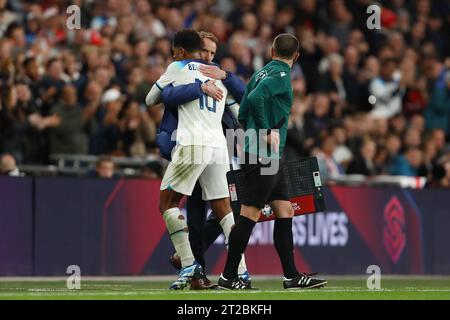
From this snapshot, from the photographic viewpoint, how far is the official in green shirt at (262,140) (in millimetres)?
11922

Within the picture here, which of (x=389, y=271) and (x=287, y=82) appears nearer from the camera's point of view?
(x=287, y=82)

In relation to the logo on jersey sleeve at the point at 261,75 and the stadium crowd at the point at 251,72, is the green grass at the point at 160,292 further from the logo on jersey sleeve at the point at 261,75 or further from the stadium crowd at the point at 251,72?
the stadium crowd at the point at 251,72

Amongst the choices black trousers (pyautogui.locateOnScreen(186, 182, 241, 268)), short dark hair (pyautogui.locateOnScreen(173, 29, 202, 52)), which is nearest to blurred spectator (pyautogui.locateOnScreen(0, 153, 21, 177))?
black trousers (pyautogui.locateOnScreen(186, 182, 241, 268))

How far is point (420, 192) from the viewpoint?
19.9 meters

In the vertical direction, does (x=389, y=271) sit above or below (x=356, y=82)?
below

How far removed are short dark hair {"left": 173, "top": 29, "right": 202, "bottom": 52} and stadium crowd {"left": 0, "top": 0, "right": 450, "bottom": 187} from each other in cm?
560

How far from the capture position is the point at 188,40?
12578 millimetres

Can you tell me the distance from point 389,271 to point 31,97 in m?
5.99

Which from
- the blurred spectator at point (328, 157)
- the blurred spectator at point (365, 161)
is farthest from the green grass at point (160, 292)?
the blurred spectator at point (365, 161)

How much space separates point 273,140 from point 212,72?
119 centimetres

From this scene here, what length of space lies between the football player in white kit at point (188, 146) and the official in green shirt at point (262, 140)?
1.58ft

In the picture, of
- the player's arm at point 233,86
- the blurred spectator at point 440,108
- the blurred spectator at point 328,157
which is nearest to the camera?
the player's arm at point 233,86
